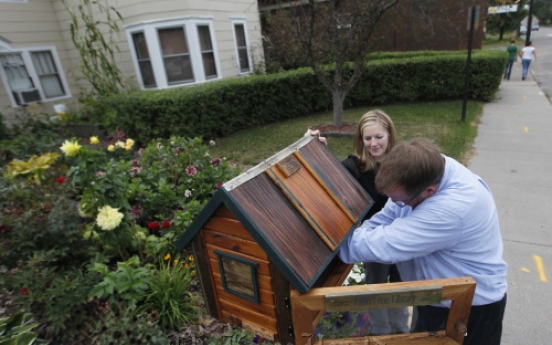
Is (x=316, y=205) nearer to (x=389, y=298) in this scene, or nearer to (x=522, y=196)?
(x=389, y=298)

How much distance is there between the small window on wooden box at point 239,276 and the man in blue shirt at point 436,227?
0.40 meters

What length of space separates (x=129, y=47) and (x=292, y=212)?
9979 mm

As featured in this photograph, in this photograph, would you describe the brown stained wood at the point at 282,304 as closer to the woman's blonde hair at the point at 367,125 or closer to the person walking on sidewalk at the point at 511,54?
the woman's blonde hair at the point at 367,125

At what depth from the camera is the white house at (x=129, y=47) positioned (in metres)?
8.85

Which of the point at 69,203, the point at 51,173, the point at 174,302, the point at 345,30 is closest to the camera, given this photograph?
the point at 174,302

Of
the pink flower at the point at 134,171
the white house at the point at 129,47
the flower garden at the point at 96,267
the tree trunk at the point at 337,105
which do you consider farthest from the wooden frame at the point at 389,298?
the white house at the point at 129,47

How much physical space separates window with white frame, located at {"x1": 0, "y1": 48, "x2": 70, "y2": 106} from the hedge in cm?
281

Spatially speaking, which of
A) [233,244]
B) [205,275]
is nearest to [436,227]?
[233,244]

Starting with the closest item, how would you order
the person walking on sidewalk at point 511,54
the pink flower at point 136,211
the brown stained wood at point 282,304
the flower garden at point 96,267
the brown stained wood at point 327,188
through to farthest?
the brown stained wood at point 282,304, the brown stained wood at point 327,188, the flower garden at point 96,267, the pink flower at point 136,211, the person walking on sidewalk at point 511,54

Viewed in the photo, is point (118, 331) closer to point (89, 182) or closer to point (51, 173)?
point (89, 182)

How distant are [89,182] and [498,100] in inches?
462

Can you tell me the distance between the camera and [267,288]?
1340mm

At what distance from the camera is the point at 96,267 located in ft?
6.86

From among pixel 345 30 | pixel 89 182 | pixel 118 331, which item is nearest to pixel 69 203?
pixel 89 182
